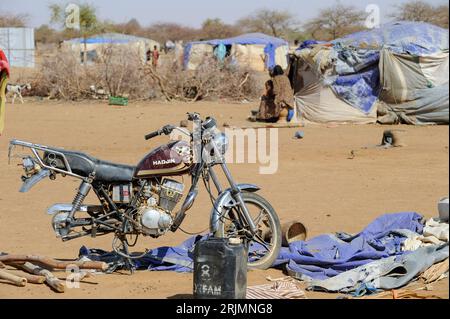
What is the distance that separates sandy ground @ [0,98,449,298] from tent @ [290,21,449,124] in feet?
2.40

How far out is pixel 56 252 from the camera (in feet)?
20.5

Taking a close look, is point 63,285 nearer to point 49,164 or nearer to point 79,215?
point 49,164

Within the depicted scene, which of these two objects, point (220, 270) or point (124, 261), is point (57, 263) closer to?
point (124, 261)

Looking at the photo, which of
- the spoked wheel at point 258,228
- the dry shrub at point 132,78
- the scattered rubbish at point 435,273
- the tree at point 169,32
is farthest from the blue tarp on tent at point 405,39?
the tree at point 169,32

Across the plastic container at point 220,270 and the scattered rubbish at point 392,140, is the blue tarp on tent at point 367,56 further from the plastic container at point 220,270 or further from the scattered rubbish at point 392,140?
the plastic container at point 220,270

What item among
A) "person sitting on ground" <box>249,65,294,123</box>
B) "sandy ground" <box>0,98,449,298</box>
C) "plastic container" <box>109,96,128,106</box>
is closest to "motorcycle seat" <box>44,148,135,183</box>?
"sandy ground" <box>0,98,449,298</box>

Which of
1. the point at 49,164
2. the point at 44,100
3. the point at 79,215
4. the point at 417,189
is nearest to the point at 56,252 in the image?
the point at 79,215

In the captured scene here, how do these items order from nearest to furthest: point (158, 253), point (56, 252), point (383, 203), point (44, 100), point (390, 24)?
point (158, 253) < point (56, 252) < point (383, 203) < point (390, 24) < point (44, 100)

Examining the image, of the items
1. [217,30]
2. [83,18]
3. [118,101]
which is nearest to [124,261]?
[118,101]

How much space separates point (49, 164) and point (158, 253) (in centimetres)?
101

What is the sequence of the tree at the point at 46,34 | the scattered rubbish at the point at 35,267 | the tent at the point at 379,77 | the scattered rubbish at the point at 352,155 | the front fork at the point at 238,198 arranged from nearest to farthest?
the scattered rubbish at the point at 35,267
the front fork at the point at 238,198
the scattered rubbish at the point at 352,155
the tent at the point at 379,77
the tree at the point at 46,34

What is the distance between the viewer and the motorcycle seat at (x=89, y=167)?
17.6 ft

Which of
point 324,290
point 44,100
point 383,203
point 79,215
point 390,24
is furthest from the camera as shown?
point 44,100

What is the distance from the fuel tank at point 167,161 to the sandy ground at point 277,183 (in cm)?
72
